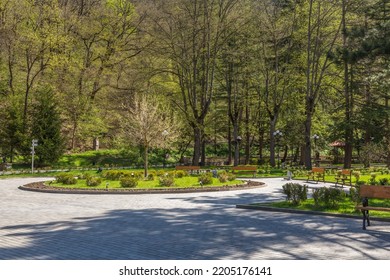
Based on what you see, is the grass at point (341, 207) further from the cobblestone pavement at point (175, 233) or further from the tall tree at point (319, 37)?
the tall tree at point (319, 37)

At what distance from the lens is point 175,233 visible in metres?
11.0

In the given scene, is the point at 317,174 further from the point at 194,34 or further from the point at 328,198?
the point at 194,34

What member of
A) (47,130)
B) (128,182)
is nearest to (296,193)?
(128,182)

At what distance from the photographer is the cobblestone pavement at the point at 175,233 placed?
8797mm

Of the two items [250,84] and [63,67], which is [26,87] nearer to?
[63,67]

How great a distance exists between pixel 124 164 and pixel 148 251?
41.0m

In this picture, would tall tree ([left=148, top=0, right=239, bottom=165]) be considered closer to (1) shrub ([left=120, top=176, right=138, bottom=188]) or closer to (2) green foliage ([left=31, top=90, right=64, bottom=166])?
(2) green foliage ([left=31, top=90, right=64, bottom=166])

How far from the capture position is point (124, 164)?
49375 millimetres

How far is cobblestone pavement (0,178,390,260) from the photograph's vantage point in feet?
28.9

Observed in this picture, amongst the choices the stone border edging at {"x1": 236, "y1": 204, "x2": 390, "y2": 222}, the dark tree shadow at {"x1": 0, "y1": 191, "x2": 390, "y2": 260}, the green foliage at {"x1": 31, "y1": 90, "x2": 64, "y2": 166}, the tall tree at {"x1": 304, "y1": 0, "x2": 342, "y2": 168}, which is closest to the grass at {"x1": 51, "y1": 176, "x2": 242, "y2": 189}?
the stone border edging at {"x1": 236, "y1": 204, "x2": 390, "y2": 222}

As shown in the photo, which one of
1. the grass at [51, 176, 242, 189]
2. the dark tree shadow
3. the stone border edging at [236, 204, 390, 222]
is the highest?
the grass at [51, 176, 242, 189]

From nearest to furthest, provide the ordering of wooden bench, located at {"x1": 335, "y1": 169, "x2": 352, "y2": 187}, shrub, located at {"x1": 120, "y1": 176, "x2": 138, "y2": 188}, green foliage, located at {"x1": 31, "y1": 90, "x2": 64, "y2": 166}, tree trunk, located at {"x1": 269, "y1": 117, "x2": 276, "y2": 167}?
1. shrub, located at {"x1": 120, "y1": 176, "x2": 138, "y2": 188}
2. wooden bench, located at {"x1": 335, "y1": 169, "x2": 352, "y2": 187}
3. green foliage, located at {"x1": 31, "y1": 90, "x2": 64, "y2": 166}
4. tree trunk, located at {"x1": 269, "y1": 117, "x2": 276, "y2": 167}

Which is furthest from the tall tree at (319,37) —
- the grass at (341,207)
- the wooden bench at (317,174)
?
the grass at (341,207)

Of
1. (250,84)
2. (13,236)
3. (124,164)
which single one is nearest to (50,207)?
(13,236)
